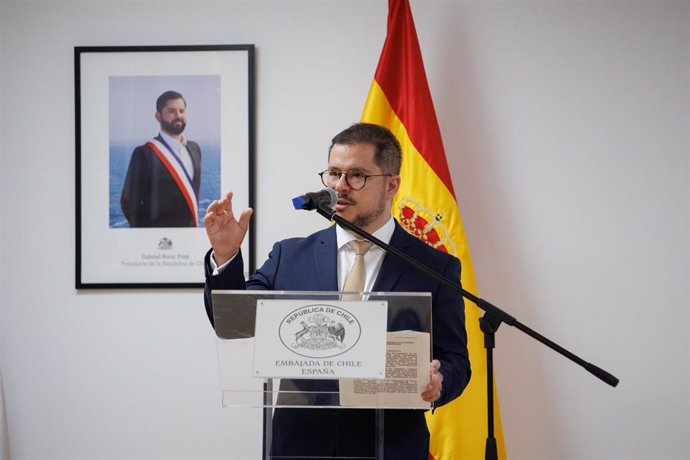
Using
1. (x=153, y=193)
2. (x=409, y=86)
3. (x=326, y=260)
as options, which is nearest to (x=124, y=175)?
(x=153, y=193)

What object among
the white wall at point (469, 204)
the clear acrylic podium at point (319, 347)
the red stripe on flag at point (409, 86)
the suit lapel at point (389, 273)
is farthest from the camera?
the white wall at point (469, 204)

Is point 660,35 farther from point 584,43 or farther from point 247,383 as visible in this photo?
point 247,383

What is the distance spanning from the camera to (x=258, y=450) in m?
2.86

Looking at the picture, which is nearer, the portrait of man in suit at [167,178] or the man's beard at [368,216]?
the man's beard at [368,216]

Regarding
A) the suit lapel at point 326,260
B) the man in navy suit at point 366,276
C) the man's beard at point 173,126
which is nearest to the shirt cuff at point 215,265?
the man in navy suit at point 366,276

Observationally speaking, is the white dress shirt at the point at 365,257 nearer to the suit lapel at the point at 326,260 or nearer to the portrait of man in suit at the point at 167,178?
the suit lapel at the point at 326,260

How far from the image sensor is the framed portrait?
113 inches

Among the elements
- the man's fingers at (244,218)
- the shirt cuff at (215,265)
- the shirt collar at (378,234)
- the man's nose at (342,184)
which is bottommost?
the shirt cuff at (215,265)

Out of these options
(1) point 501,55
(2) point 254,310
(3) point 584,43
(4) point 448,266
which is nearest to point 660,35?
(3) point 584,43

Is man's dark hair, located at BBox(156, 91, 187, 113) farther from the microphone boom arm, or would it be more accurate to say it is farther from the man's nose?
the microphone boom arm

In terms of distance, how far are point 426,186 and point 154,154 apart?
1.21 meters

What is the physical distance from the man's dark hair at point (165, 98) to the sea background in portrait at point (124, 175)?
7.8 inches

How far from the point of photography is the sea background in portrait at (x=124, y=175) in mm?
2887

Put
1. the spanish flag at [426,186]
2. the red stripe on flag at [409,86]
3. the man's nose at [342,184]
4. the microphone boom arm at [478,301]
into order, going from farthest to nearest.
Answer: the red stripe on flag at [409,86]
the spanish flag at [426,186]
the man's nose at [342,184]
the microphone boom arm at [478,301]
